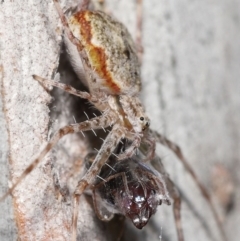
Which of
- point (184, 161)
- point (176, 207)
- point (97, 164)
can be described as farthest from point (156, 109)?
point (97, 164)

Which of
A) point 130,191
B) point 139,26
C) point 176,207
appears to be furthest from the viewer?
point 139,26

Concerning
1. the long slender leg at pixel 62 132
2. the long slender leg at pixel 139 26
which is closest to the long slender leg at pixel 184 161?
the long slender leg at pixel 62 132

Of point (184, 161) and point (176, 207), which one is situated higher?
point (184, 161)

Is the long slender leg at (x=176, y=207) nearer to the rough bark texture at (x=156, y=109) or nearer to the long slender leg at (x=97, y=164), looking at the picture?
the rough bark texture at (x=156, y=109)

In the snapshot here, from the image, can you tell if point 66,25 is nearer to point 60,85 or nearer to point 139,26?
point 60,85

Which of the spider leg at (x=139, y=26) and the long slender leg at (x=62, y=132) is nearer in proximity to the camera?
the long slender leg at (x=62, y=132)

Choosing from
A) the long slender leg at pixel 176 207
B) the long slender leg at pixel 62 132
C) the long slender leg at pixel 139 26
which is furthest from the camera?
the long slender leg at pixel 139 26
